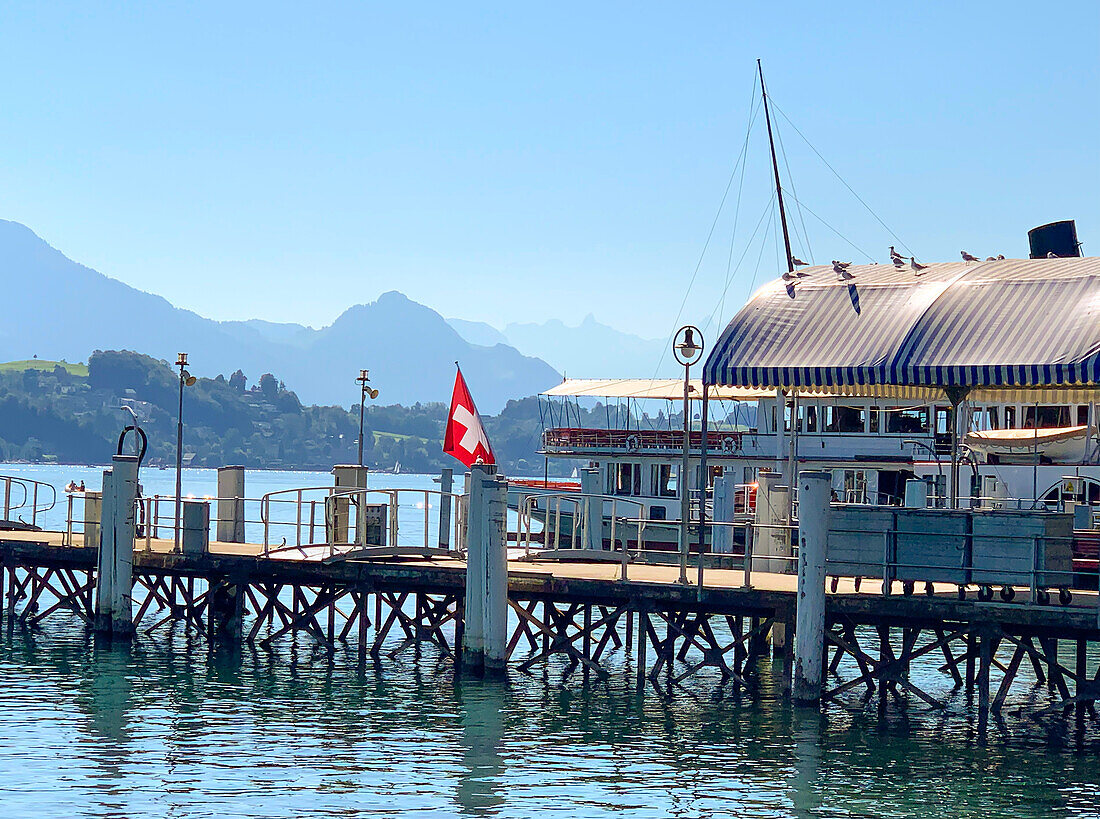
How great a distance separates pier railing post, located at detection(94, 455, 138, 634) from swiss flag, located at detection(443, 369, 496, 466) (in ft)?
25.2

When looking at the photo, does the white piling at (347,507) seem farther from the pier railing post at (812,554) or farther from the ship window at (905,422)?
the ship window at (905,422)

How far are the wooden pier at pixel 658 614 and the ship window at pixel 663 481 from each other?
2230 cm

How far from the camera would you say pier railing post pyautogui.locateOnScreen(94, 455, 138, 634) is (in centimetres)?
3488

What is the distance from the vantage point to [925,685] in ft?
120

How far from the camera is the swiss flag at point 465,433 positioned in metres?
36.6

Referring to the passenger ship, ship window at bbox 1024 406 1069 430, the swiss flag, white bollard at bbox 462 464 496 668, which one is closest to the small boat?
the passenger ship

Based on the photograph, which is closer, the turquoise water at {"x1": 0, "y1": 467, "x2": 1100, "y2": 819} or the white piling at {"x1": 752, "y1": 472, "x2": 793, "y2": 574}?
the turquoise water at {"x1": 0, "y1": 467, "x2": 1100, "y2": 819}

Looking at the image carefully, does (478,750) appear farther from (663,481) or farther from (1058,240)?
(663,481)

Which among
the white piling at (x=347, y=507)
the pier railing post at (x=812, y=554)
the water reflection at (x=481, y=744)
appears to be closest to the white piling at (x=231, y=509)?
the white piling at (x=347, y=507)

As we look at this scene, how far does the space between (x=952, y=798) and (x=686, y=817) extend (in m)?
4.54

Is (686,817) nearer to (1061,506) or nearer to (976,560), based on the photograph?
(976,560)

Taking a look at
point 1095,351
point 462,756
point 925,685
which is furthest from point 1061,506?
point 462,756

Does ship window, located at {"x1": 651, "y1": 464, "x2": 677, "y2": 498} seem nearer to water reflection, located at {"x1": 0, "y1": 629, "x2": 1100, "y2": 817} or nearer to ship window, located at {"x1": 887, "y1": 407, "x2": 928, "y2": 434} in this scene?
ship window, located at {"x1": 887, "y1": 407, "x2": 928, "y2": 434}

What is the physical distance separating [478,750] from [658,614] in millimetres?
7904
